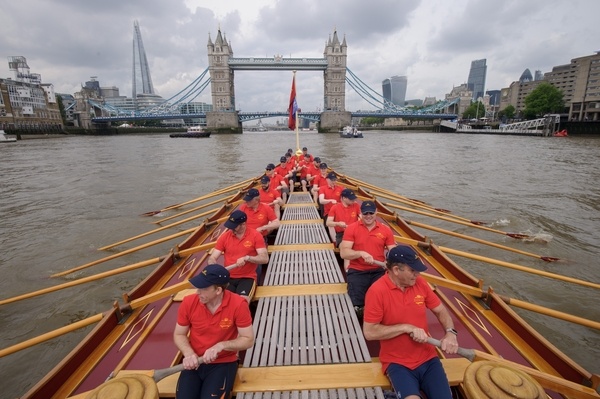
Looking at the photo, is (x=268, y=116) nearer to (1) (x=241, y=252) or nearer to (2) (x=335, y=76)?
(2) (x=335, y=76)

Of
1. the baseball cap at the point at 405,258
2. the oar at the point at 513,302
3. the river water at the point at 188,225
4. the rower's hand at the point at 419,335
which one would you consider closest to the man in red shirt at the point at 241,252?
the baseball cap at the point at 405,258

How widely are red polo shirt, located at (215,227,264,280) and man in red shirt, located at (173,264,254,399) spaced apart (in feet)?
4.52

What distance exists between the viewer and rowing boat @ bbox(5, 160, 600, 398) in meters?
2.57

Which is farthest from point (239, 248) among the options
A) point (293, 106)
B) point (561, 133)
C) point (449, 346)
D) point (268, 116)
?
point (268, 116)

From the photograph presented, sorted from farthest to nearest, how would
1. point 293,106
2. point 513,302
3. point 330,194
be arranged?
point 293,106 < point 330,194 < point 513,302

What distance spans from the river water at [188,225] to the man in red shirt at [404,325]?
12.1 feet

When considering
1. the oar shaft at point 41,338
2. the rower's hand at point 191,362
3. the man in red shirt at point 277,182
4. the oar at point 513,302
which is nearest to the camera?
the rower's hand at point 191,362

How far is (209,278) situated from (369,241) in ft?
7.40

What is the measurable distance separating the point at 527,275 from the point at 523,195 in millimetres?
9414

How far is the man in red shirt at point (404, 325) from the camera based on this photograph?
2.44 metres

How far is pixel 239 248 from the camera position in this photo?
4000mm

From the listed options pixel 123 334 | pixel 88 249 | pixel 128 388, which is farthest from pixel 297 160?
pixel 128 388

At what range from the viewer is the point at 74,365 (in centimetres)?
279

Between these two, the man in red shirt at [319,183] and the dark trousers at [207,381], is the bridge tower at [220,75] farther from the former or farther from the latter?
the dark trousers at [207,381]
